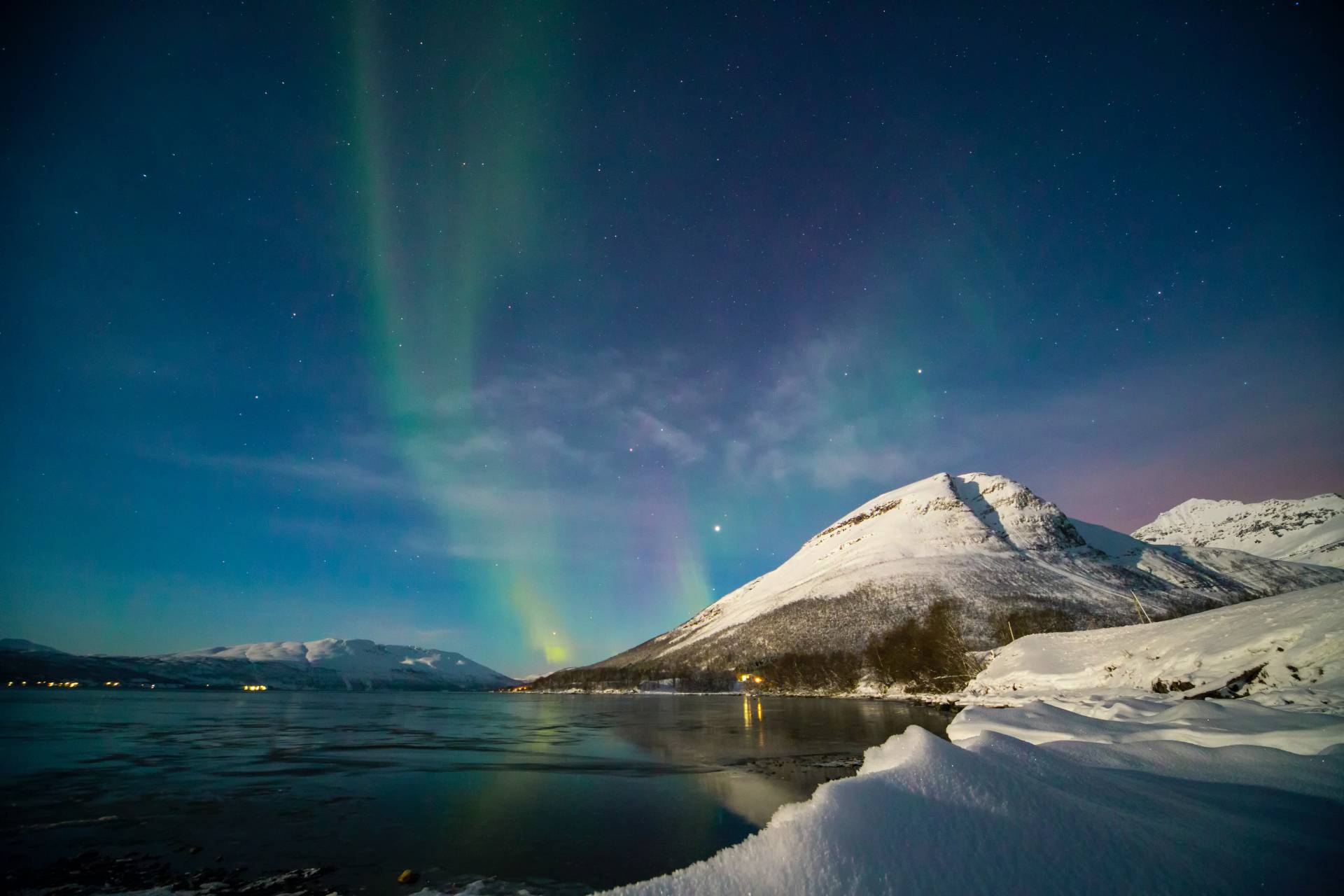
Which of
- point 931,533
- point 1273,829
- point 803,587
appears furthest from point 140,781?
point 931,533

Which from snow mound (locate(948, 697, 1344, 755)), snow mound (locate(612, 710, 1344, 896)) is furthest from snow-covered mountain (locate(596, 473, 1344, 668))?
snow mound (locate(612, 710, 1344, 896))

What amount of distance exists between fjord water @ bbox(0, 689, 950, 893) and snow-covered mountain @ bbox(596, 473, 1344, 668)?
99263 mm

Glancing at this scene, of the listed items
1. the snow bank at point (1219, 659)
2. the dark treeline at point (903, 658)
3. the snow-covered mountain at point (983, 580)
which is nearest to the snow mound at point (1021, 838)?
the snow bank at point (1219, 659)

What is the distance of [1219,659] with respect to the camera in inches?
1065

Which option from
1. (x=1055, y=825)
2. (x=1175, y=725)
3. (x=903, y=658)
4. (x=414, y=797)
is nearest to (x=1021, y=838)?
(x=1055, y=825)

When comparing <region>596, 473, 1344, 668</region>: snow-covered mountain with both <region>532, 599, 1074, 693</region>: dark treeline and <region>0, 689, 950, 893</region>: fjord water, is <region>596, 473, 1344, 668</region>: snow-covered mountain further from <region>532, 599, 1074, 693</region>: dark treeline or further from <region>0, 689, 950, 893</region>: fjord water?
<region>0, 689, 950, 893</region>: fjord water

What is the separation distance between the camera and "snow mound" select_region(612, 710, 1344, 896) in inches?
171

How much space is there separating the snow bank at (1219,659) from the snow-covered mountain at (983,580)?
71769 mm

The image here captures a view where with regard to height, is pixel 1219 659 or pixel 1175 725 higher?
pixel 1219 659

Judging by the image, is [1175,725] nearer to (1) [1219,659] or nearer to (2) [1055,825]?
(2) [1055,825]

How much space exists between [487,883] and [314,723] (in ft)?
193

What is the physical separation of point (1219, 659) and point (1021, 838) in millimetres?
34581

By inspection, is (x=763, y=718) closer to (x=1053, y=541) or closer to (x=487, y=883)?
(x=487, y=883)

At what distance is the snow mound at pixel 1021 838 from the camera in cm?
433
